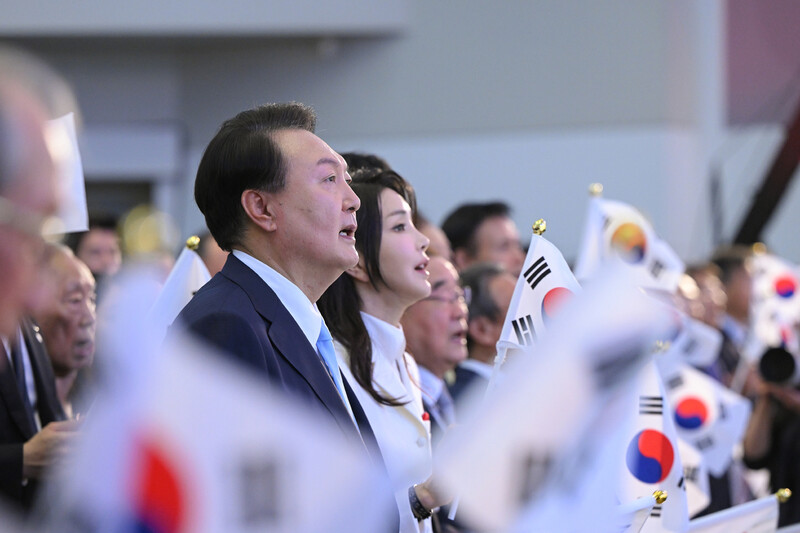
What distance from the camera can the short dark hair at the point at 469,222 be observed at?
4242 millimetres

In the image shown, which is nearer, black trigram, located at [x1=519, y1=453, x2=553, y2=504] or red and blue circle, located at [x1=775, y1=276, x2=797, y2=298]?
black trigram, located at [x1=519, y1=453, x2=553, y2=504]

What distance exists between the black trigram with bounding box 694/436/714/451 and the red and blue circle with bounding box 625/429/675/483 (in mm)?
1384

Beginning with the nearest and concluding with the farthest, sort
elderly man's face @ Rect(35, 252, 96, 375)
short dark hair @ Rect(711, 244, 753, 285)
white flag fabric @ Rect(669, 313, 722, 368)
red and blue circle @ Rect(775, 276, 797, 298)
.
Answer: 1. elderly man's face @ Rect(35, 252, 96, 375)
2. white flag fabric @ Rect(669, 313, 722, 368)
3. red and blue circle @ Rect(775, 276, 797, 298)
4. short dark hair @ Rect(711, 244, 753, 285)

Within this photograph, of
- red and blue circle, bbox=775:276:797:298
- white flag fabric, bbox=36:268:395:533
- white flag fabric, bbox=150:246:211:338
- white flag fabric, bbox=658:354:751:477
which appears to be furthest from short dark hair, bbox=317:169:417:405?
red and blue circle, bbox=775:276:797:298

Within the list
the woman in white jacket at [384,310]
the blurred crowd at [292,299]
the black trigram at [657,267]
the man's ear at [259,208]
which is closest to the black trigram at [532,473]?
the blurred crowd at [292,299]

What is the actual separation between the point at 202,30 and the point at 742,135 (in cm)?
482

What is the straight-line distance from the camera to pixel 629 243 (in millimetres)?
4141

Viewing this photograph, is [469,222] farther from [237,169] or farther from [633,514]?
[633,514]

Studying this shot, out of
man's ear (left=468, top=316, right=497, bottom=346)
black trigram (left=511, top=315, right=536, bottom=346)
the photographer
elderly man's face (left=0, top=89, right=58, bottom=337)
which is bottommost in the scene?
the photographer

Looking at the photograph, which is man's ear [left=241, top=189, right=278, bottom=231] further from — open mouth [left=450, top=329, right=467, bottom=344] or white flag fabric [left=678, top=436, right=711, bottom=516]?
white flag fabric [left=678, top=436, right=711, bottom=516]

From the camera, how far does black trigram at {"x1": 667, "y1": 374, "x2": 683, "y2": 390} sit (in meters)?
4.23

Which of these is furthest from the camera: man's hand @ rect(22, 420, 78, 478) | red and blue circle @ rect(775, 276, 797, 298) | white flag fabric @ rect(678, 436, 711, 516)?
red and blue circle @ rect(775, 276, 797, 298)

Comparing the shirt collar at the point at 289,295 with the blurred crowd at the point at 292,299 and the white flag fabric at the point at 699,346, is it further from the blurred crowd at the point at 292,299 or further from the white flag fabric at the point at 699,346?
the white flag fabric at the point at 699,346

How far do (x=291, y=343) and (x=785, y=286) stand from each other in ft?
13.6
